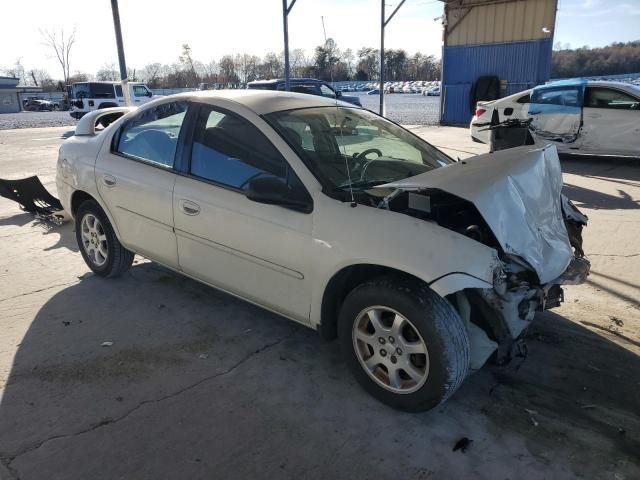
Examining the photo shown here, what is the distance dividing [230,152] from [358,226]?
1.15 metres

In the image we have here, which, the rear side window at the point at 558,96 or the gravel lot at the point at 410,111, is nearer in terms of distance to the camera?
the rear side window at the point at 558,96

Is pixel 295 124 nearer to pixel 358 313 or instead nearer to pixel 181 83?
pixel 358 313

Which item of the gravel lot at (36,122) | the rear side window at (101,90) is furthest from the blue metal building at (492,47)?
the gravel lot at (36,122)

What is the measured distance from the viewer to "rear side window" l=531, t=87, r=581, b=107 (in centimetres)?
984

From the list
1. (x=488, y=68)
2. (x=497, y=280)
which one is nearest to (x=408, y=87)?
(x=488, y=68)

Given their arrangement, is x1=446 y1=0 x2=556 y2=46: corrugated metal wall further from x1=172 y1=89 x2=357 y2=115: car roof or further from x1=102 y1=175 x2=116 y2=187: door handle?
x1=102 y1=175 x2=116 y2=187: door handle

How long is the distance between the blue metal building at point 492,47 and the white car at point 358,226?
1496 centimetres

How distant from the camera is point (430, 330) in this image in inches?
98.0

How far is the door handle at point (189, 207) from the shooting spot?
3416 millimetres

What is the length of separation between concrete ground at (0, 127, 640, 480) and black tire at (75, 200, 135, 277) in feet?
0.62

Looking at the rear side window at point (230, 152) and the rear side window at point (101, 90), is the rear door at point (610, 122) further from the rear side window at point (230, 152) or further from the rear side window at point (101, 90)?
the rear side window at point (101, 90)

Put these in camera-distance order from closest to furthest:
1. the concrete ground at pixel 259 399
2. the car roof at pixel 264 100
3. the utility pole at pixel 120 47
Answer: the concrete ground at pixel 259 399
the car roof at pixel 264 100
the utility pole at pixel 120 47

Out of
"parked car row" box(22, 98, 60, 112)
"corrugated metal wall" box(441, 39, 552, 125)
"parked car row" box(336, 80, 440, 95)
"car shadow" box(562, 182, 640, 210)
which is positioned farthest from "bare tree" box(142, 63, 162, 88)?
"car shadow" box(562, 182, 640, 210)

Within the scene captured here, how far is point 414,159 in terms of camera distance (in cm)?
369
